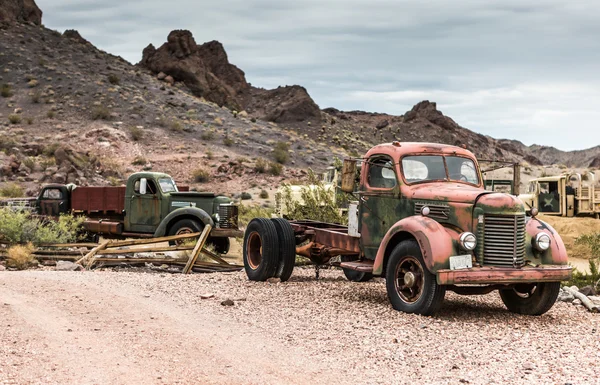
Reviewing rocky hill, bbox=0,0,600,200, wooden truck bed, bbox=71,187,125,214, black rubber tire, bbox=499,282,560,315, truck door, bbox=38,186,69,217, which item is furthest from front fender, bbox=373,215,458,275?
rocky hill, bbox=0,0,600,200

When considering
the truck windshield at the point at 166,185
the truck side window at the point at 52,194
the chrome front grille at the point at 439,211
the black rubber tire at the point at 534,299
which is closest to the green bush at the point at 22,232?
the truck side window at the point at 52,194

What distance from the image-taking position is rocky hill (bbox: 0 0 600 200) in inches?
1866

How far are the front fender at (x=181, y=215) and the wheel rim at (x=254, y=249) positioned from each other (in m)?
6.01

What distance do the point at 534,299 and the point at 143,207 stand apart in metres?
13.0

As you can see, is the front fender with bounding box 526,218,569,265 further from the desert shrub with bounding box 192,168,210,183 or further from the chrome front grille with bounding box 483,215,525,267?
the desert shrub with bounding box 192,168,210,183

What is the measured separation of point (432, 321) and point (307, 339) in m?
1.87

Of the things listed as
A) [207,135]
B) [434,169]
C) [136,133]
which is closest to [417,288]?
[434,169]

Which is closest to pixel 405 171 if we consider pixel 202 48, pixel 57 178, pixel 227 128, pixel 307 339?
pixel 307 339

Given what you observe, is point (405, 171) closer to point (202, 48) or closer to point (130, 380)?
point (130, 380)

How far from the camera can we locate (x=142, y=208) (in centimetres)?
2155

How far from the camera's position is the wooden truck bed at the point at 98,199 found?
22.0 meters

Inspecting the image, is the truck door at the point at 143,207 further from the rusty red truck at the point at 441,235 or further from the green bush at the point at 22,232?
the rusty red truck at the point at 441,235

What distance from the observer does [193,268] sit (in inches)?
639

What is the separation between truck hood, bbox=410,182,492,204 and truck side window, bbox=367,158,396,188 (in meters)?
0.50
